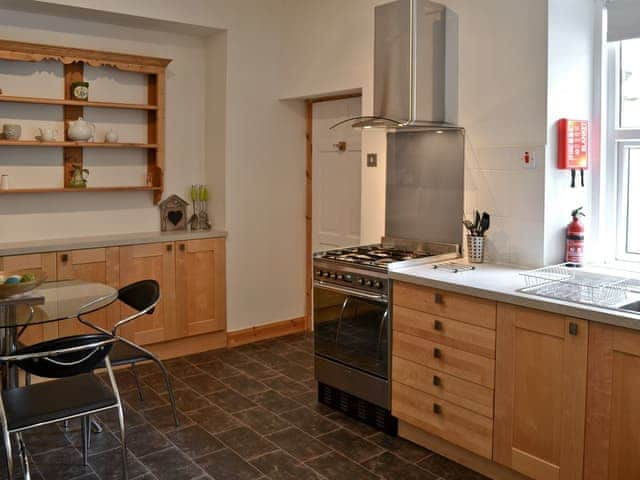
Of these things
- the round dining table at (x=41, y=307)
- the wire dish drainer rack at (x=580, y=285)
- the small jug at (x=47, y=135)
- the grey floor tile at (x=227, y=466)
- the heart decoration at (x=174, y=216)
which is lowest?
the grey floor tile at (x=227, y=466)

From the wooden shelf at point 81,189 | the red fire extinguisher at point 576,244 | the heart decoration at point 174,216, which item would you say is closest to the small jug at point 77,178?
the wooden shelf at point 81,189

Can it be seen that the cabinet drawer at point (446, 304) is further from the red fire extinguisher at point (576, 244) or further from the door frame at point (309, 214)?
the door frame at point (309, 214)

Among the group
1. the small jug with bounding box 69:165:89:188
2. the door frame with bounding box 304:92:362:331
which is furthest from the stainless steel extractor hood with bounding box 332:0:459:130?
the small jug with bounding box 69:165:89:188

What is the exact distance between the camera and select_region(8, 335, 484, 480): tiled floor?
Result: 2988mm

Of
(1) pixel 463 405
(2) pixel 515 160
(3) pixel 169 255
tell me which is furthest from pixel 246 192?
(1) pixel 463 405

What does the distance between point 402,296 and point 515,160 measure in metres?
0.96

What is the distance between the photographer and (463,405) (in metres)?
2.97

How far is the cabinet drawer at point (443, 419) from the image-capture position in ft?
9.46

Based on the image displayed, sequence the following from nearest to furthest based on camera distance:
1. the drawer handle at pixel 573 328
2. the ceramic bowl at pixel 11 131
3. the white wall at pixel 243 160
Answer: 1. the drawer handle at pixel 573 328
2. the ceramic bowl at pixel 11 131
3. the white wall at pixel 243 160

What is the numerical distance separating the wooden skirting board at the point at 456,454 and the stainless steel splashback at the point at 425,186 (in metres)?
1.14

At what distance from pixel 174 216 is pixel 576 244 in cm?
299

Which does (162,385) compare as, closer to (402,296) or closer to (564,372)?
(402,296)

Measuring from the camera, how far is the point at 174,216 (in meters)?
4.97

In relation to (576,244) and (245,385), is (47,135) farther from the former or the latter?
(576,244)
